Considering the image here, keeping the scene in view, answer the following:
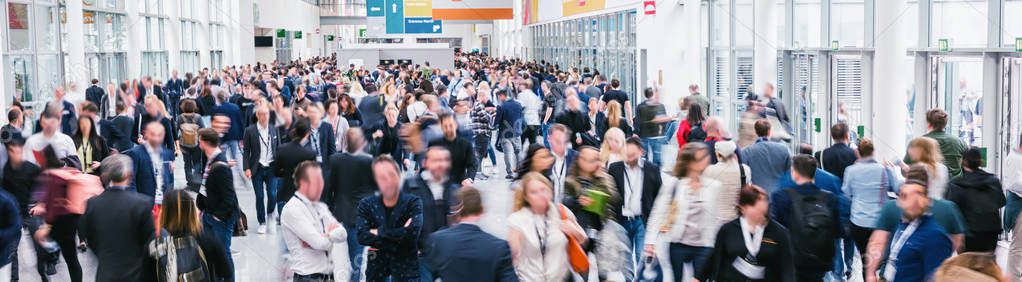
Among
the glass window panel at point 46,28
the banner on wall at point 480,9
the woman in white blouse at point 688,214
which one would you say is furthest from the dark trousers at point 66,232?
the banner on wall at point 480,9

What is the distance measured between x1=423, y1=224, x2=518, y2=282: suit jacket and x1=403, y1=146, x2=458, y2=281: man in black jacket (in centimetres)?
221

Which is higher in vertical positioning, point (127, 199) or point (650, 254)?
point (127, 199)

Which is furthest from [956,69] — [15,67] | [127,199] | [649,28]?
[15,67]

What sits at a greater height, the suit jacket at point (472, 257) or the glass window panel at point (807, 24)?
the glass window panel at point (807, 24)

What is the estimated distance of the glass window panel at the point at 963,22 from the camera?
1168 cm

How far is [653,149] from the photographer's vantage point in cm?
1548

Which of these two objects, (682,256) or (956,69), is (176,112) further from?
(682,256)

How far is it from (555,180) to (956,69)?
16.5 ft

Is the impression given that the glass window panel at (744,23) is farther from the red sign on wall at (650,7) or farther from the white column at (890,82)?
the white column at (890,82)

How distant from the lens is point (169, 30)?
3578cm

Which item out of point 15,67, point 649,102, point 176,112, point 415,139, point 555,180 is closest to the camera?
point 555,180

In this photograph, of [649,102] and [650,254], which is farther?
[649,102]

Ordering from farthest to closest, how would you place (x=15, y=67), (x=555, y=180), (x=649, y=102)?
(x=15, y=67), (x=649, y=102), (x=555, y=180)

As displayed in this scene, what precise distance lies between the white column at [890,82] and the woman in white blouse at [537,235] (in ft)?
24.8
